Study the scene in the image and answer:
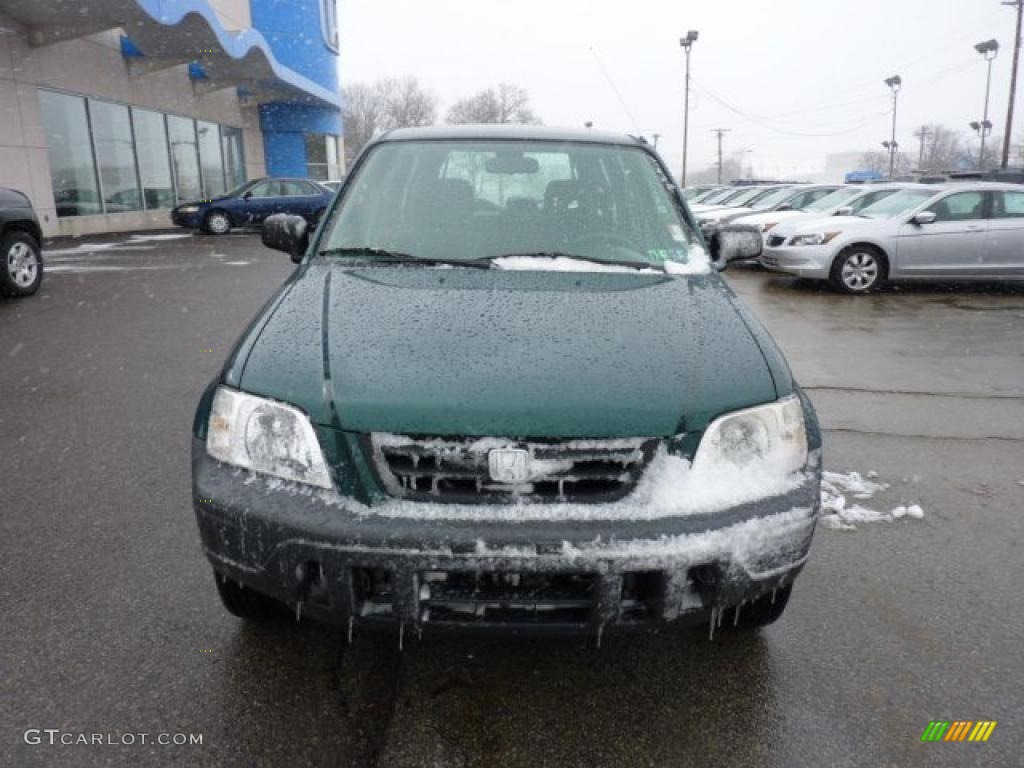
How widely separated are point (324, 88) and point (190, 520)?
31904 millimetres

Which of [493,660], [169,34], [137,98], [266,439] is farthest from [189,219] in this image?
[493,660]

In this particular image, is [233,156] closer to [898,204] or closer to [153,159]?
[153,159]

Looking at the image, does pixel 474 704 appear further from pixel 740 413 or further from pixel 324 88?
pixel 324 88

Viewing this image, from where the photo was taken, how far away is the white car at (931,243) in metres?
9.62

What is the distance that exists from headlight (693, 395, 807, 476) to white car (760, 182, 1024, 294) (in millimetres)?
8541

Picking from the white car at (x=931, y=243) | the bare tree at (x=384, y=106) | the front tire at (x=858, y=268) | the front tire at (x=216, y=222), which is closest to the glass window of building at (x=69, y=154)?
the front tire at (x=216, y=222)

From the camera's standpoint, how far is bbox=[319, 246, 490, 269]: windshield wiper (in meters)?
2.72

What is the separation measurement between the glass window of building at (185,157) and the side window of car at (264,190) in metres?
4.22

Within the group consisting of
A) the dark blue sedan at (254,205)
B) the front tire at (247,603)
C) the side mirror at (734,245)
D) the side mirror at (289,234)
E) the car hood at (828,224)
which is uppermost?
the dark blue sedan at (254,205)

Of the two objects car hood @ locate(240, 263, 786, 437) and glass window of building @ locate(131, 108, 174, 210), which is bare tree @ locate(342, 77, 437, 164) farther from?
car hood @ locate(240, 263, 786, 437)

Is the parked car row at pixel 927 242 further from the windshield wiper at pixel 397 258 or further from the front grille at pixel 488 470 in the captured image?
the front grille at pixel 488 470

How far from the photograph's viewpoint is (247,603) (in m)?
2.27

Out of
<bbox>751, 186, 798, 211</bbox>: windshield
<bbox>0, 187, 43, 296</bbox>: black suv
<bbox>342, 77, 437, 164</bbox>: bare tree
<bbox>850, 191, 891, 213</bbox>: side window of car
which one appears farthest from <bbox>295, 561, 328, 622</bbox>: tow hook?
<bbox>342, 77, 437, 164</bbox>: bare tree

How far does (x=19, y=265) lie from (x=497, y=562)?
8.66 meters
